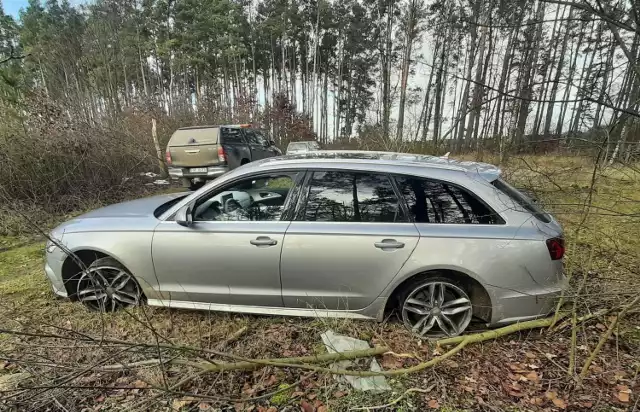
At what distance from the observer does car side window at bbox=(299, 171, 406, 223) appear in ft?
9.25

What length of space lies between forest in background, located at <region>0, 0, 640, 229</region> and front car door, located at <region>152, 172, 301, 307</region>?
1.54m

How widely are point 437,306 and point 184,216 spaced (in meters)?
2.35

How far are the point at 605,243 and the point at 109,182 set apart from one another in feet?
35.0

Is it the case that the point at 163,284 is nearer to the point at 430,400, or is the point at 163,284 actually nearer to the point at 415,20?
the point at 430,400

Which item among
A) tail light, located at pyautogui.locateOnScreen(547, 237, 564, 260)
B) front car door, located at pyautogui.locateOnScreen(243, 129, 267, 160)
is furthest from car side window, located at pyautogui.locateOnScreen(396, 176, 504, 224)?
front car door, located at pyautogui.locateOnScreen(243, 129, 267, 160)

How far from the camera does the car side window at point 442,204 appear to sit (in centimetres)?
273

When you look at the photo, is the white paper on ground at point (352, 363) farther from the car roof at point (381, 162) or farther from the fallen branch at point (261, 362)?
the car roof at point (381, 162)

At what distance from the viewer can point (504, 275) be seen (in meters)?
2.64

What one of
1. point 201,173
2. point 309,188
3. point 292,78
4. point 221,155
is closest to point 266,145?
point 221,155

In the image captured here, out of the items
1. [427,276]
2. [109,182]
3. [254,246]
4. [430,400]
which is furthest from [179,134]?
[430,400]

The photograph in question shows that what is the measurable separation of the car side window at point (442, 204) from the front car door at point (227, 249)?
103 centimetres

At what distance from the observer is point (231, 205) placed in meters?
3.13

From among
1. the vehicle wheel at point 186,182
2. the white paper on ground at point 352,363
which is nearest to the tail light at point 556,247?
the white paper on ground at point 352,363

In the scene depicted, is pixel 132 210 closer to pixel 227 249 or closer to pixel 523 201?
pixel 227 249
